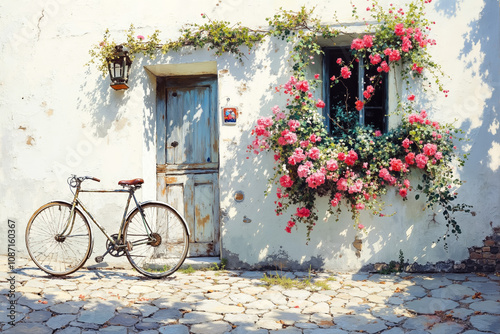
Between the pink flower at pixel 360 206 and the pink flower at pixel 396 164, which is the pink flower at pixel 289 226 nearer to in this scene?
the pink flower at pixel 360 206

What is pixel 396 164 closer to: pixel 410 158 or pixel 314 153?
pixel 410 158

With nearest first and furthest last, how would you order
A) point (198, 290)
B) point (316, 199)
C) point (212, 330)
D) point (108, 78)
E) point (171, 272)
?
point (212, 330), point (198, 290), point (171, 272), point (316, 199), point (108, 78)

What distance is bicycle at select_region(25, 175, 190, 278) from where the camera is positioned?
4570mm

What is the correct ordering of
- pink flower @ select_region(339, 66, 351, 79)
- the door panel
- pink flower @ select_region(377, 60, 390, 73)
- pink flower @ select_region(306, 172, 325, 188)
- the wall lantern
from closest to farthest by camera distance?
pink flower @ select_region(306, 172, 325, 188)
pink flower @ select_region(377, 60, 390, 73)
pink flower @ select_region(339, 66, 351, 79)
the wall lantern
the door panel

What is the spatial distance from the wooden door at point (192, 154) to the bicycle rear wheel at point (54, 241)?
1.17 meters

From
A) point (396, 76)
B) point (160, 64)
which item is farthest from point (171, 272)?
point (396, 76)

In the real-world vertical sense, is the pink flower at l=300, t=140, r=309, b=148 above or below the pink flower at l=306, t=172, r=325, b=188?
above

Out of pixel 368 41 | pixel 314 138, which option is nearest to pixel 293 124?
pixel 314 138

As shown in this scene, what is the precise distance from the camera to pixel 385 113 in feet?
17.2

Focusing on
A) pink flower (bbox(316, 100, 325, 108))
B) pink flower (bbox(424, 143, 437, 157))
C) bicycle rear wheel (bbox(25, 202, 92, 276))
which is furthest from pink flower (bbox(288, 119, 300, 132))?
bicycle rear wheel (bbox(25, 202, 92, 276))

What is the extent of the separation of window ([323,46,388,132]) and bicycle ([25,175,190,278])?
2.38 meters

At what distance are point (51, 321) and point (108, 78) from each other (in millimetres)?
3156

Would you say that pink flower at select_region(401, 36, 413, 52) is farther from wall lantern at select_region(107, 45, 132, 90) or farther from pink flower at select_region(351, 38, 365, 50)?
wall lantern at select_region(107, 45, 132, 90)

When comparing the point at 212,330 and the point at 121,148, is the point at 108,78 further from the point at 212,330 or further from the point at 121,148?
the point at 212,330
